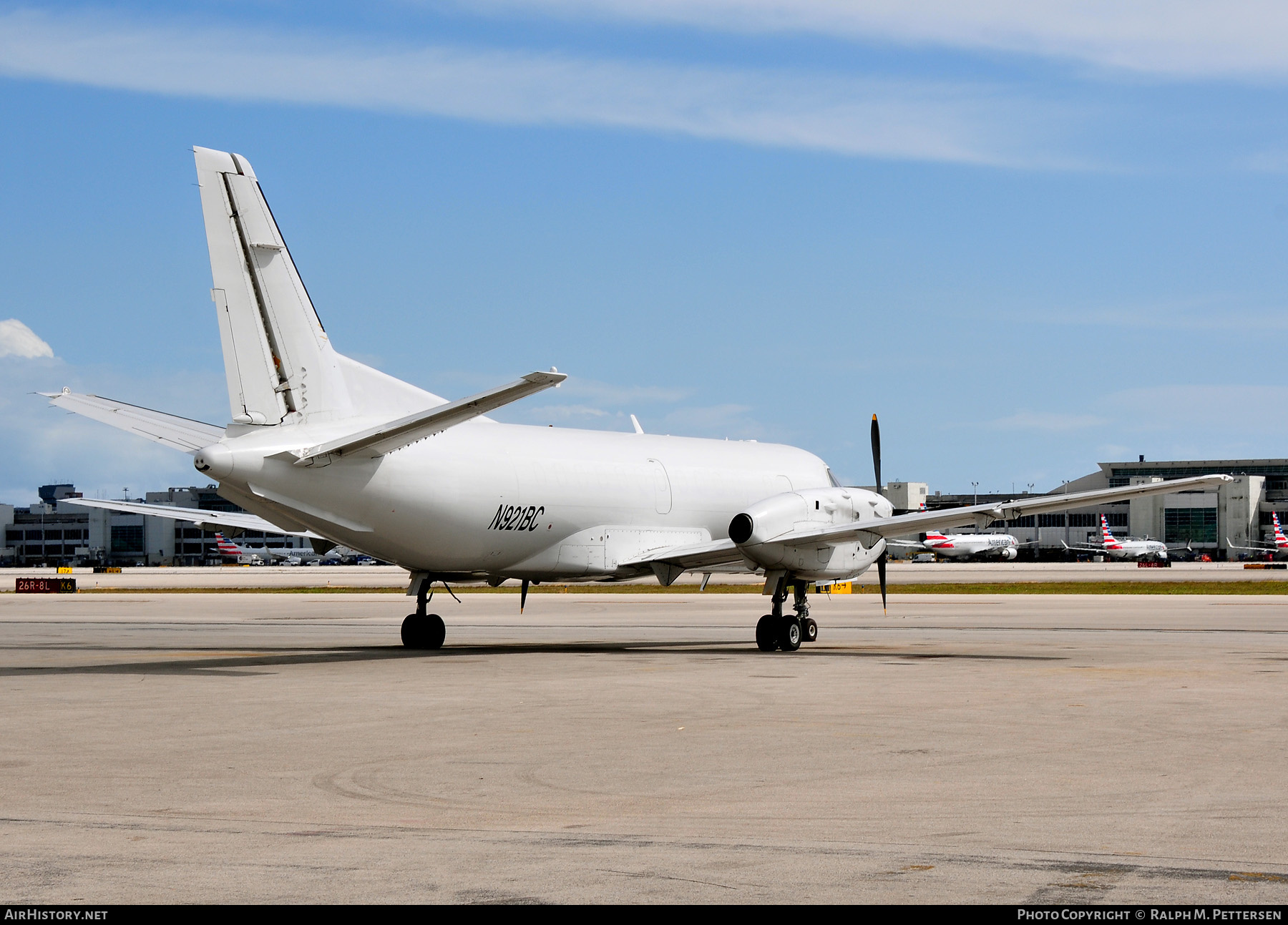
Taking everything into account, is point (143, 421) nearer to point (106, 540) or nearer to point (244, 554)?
point (244, 554)

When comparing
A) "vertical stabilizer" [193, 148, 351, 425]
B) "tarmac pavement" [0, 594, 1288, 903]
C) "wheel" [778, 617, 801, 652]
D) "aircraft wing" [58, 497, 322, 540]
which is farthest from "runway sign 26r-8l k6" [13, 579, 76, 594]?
"wheel" [778, 617, 801, 652]

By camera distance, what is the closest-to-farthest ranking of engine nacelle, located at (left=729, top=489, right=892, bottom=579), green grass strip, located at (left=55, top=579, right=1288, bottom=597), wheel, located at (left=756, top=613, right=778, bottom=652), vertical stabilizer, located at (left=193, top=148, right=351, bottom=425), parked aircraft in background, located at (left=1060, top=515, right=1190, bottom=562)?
1. vertical stabilizer, located at (left=193, top=148, right=351, bottom=425)
2. engine nacelle, located at (left=729, top=489, right=892, bottom=579)
3. wheel, located at (left=756, top=613, right=778, bottom=652)
4. green grass strip, located at (left=55, top=579, right=1288, bottom=597)
5. parked aircraft in background, located at (left=1060, top=515, right=1190, bottom=562)

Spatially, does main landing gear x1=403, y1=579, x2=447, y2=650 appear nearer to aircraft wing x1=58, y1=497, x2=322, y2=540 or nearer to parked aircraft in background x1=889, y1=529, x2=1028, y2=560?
aircraft wing x1=58, y1=497, x2=322, y2=540

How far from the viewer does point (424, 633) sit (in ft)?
80.6

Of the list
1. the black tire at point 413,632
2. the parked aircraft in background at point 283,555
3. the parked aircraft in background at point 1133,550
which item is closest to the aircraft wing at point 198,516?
the black tire at point 413,632

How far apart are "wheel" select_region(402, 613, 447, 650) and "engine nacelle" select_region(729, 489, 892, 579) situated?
18.9 feet

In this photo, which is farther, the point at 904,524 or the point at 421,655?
the point at 904,524

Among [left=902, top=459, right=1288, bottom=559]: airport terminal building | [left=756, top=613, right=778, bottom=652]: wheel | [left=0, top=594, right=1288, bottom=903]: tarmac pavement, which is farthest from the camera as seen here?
[left=902, top=459, right=1288, bottom=559]: airport terminal building

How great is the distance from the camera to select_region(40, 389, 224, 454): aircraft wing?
2127 cm

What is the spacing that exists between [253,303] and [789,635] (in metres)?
11.1

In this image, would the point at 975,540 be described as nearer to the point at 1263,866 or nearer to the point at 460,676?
the point at 460,676

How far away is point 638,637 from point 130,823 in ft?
69.4

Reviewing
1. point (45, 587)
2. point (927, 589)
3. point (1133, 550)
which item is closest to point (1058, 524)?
point (1133, 550)

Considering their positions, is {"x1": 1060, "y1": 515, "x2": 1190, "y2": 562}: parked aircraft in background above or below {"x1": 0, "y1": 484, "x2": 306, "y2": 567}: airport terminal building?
below
